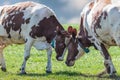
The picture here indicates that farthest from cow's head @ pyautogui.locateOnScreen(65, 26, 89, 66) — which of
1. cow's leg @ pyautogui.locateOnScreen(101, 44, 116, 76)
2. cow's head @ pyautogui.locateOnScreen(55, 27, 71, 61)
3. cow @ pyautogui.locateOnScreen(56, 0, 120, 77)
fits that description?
cow's leg @ pyautogui.locateOnScreen(101, 44, 116, 76)

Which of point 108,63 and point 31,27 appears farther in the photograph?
point 31,27

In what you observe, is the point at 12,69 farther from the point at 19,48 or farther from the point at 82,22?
the point at 19,48

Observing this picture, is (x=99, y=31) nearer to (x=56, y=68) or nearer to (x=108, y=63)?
(x=108, y=63)

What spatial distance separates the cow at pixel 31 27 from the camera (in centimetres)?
2031

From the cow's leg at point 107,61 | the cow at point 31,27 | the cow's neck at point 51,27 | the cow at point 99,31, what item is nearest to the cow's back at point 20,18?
the cow at point 31,27

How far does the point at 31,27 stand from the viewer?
20281mm

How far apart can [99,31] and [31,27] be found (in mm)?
3229

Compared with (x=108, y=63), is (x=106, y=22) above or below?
above

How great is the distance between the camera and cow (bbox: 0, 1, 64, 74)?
2031 centimetres

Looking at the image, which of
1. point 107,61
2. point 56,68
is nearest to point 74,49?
point 107,61

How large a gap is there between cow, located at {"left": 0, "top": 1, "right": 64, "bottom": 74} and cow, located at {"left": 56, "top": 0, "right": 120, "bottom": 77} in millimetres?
688

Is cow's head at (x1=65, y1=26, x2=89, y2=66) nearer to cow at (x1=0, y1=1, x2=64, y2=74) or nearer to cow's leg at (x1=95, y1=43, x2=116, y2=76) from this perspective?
cow at (x1=0, y1=1, x2=64, y2=74)

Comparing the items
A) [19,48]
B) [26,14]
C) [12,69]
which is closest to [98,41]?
[26,14]

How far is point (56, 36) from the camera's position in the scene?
20266mm
